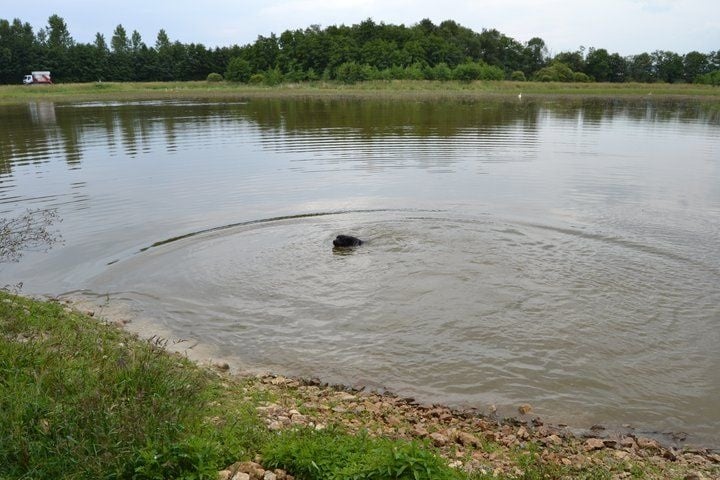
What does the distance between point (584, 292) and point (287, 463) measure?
25.9ft

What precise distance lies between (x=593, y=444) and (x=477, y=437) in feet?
4.36

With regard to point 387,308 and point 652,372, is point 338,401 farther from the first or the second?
point 652,372

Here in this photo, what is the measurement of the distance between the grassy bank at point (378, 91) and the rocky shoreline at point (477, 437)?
65.9 m

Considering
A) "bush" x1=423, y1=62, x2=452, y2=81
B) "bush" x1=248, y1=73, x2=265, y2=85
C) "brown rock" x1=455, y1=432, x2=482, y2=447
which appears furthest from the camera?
"bush" x1=248, y1=73, x2=265, y2=85

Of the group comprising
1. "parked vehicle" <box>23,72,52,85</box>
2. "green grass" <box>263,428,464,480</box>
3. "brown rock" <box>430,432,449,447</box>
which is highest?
"parked vehicle" <box>23,72,52,85</box>

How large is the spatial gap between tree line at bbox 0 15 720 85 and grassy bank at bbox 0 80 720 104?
20.9ft

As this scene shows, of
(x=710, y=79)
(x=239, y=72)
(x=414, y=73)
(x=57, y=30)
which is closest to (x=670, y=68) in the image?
(x=710, y=79)

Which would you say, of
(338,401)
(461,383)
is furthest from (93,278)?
(461,383)

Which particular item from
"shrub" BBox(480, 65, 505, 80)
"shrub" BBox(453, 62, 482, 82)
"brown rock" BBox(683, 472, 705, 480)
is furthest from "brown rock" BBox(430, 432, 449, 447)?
"shrub" BBox(480, 65, 505, 80)

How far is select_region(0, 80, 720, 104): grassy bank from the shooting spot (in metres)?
74.7

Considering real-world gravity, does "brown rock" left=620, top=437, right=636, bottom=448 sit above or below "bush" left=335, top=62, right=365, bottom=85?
below

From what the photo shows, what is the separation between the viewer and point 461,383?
8.32 m

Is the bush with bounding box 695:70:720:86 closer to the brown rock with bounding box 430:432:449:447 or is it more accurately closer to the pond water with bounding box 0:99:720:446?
the pond water with bounding box 0:99:720:446

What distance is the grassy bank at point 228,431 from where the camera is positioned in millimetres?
5059
